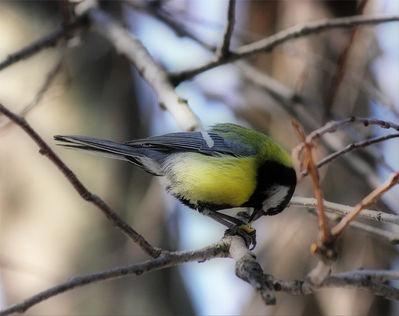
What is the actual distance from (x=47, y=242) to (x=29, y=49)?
5.32 feet

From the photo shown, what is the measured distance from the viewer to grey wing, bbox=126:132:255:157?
2857 millimetres

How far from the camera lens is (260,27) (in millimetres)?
5480

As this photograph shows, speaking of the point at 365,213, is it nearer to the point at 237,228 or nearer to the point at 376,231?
the point at 376,231

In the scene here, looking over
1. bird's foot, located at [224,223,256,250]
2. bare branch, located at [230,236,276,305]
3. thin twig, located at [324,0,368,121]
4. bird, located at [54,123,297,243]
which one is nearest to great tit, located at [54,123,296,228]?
bird, located at [54,123,297,243]

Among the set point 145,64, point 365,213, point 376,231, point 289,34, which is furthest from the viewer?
point 145,64

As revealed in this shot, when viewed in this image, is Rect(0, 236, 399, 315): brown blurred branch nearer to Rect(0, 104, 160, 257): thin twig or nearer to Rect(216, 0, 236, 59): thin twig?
Rect(0, 104, 160, 257): thin twig

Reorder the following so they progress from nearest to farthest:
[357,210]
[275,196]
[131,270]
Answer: [357,210] → [131,270] → [275,196]

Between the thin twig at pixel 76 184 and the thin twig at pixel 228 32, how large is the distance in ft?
4.76

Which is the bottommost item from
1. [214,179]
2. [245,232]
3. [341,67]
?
[245,232]

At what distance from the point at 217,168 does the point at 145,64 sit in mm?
894

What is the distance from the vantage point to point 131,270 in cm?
157

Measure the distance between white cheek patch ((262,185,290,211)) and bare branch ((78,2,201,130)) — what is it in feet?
1.86

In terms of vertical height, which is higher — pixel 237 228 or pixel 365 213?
pixel 237 228

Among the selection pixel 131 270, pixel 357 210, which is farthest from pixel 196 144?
pixel 357 210
